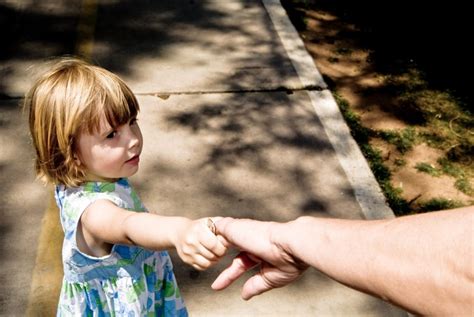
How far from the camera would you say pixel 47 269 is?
10.9 ft

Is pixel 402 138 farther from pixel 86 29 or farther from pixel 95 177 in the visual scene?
pixel 86 29

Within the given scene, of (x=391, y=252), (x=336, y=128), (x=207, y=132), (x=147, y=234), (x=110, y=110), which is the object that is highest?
(x=391, y=252)

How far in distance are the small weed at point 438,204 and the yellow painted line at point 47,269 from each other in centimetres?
221

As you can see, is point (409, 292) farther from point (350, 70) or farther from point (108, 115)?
point (350, 70)

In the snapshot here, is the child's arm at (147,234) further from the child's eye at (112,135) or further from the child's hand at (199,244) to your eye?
the child's eye at (112,135)

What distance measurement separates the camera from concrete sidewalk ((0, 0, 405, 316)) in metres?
3.29

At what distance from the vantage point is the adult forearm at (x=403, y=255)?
1331 millimetres

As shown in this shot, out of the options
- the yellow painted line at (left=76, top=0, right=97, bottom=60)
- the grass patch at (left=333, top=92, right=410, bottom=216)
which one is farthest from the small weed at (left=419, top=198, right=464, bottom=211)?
the yellow painted line at (left=76, top=0, right=97, bottom=60)

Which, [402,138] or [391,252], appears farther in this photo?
[402,138]

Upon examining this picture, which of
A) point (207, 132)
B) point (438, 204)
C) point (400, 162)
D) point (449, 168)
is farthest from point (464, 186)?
point (207, 132)

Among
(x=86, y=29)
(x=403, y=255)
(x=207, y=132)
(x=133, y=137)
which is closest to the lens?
(x=403, y=255)

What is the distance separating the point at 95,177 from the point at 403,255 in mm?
1170

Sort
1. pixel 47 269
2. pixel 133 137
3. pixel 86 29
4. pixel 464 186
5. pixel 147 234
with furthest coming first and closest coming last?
pixel 86 29 → pixel 464 186 → pixel 47 269 → pixel 133 137 → pixel 147 234

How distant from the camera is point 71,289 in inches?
91.2
